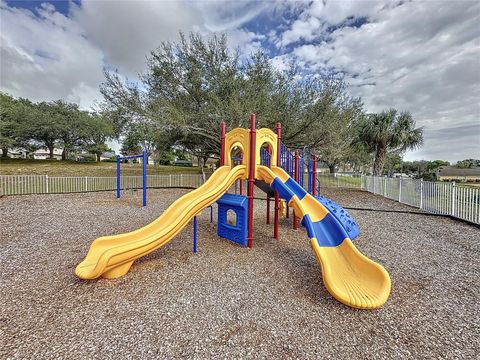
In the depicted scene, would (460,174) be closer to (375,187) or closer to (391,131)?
(391,131)

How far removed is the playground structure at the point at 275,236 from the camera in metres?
2.84

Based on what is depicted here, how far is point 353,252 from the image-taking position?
3.26 meters

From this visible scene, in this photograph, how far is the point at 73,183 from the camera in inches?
446

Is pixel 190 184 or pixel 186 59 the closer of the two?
pixel 186 59

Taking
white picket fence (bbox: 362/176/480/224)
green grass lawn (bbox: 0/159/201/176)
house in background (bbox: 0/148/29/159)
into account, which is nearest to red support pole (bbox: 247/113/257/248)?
white picket fence (bbox: 362/176/480/224)

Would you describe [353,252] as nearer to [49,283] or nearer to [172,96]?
[49,283]

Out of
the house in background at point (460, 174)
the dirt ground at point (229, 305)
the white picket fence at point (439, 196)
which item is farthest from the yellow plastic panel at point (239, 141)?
the house in background at point (460, 174)

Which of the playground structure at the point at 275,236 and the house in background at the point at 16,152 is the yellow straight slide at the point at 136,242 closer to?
the playground structure at the point at 275,236

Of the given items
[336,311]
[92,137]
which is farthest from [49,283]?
[92,137]

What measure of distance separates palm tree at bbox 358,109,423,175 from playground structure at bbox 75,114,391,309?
16.2 metres

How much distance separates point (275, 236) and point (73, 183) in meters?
10.9

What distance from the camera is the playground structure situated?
284 cm

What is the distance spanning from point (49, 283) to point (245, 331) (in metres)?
2.75

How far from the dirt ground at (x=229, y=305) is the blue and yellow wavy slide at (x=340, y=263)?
0.17 metres
